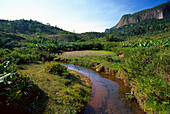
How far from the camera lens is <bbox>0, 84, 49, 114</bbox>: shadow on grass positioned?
4567 mm

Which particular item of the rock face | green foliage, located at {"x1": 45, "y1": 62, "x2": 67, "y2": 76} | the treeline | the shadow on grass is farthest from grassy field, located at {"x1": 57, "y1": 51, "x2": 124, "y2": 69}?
the rock face

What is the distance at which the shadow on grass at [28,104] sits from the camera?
4.57 m

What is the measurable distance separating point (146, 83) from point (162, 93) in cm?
93

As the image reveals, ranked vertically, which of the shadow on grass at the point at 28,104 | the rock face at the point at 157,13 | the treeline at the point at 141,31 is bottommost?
the shadow on grass at the point at 28,104

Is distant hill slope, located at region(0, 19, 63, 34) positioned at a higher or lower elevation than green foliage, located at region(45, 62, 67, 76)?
higher

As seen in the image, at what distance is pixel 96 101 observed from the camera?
839cm

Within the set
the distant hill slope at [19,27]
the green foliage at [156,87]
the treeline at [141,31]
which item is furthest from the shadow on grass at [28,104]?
the distant hill slope at [19,27]

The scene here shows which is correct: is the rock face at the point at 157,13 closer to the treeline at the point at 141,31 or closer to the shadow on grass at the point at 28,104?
the treeline at the point at 141,31

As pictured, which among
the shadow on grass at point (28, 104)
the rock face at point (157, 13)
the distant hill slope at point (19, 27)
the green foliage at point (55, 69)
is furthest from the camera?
the rock face at point (157, 13)

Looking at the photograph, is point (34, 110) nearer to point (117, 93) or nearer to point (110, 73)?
point (117, 93)

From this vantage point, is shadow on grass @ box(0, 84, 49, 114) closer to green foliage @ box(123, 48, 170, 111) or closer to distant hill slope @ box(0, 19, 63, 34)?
green foliage @ box(123, 48, 170, 111)

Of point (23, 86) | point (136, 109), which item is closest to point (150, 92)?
point (136, 109)

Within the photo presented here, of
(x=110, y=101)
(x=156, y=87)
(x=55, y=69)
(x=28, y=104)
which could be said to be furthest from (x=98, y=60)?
(x=28, y=104)

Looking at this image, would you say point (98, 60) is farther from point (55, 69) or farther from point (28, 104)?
point (28, 104)
